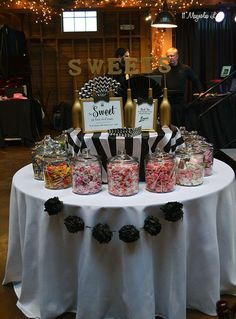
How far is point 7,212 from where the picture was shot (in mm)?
3717

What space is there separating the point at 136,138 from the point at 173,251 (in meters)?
0.60

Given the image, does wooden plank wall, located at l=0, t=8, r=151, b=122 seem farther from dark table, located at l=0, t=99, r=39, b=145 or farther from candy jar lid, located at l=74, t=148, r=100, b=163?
candy jar lid, located at l=74, t=148, r=100, b=163

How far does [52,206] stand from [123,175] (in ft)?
1.20

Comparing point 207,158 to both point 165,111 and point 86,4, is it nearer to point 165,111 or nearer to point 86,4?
point 165,111

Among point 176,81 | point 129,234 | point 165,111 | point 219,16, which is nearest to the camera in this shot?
point 129,234

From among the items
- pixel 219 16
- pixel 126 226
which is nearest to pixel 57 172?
pixel 126 226

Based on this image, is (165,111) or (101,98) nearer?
(101,98)

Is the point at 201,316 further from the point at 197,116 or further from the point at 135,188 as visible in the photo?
the point at 197,116

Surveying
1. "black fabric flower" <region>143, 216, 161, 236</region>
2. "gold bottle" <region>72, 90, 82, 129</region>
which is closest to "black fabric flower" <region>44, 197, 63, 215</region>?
"black fabric flower" <region>143, 216, 161, 236</region>

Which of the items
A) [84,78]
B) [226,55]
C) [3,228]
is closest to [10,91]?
[84,78]

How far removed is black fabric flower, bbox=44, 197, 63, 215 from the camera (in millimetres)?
1824

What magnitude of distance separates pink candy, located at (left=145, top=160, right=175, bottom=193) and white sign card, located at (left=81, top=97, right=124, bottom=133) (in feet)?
1.24

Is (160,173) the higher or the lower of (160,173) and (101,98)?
the lower

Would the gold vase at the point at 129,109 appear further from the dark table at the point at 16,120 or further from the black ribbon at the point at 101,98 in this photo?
the dark table at the point at 16,120
